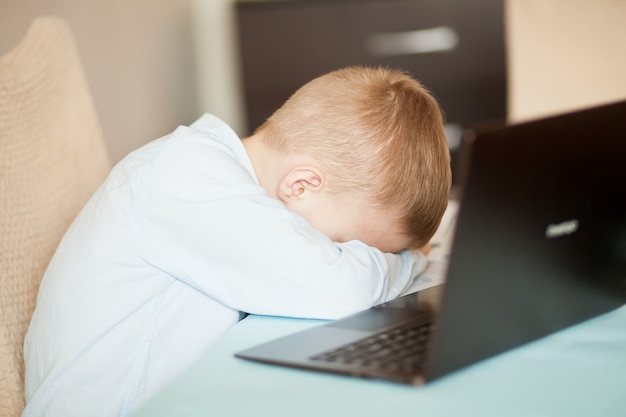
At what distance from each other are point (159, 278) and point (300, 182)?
22cm

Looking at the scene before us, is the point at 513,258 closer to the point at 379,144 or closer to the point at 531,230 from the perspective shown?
the point at 531,230

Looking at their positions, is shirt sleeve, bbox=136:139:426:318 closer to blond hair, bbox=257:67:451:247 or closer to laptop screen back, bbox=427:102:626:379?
blond hair, bbox=257:67:451:247

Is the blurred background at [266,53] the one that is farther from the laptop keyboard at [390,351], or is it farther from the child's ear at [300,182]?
the laptop keyboard at [390,351]

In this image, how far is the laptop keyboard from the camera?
76 centimetres

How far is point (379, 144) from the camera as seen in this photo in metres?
1.08

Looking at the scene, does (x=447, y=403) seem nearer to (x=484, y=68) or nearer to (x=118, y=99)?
(x=118, y=99)

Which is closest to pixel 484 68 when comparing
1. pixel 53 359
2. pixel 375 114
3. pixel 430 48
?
pixel 430 48

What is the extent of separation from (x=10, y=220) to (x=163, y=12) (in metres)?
2.48

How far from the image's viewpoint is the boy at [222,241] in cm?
99

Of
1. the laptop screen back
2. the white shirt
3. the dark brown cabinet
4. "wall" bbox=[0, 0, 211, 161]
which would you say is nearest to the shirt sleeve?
the white shirt

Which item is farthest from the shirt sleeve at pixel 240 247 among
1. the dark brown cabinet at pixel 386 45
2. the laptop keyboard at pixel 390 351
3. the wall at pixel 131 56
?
the dark brown cabinet at pixel 386 45

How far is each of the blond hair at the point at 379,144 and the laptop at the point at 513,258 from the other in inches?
8.7

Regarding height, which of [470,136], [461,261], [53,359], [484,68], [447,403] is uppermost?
[470,136]

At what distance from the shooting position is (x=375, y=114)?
109 cm
